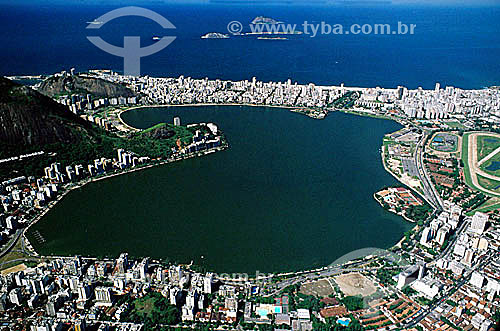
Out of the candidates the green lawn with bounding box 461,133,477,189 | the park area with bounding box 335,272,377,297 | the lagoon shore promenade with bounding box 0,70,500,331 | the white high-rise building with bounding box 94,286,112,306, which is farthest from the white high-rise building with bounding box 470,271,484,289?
the white high-rise building with bounding box 94,286,112,306

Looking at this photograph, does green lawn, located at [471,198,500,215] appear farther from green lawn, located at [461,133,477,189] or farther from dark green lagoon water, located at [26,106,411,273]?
dark green lagoon water, located at [26,106,411,273]

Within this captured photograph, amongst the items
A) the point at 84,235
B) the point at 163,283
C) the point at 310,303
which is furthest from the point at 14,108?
the point at 310,303

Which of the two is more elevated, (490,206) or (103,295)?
(490,206)

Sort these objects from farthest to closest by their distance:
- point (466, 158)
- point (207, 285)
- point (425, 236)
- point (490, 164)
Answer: point (466, 158) → point (490, 164) → point (425, 236) → point (207, 285)

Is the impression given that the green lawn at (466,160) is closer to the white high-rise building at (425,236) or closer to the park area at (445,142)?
the park area at (445,142)

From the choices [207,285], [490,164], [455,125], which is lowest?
[207,285]

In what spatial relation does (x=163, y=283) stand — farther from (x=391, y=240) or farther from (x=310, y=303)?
(x=391, y=240)

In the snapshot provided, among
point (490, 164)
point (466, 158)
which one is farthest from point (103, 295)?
point (490, 164)

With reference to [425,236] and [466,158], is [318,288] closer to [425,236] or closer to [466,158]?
[425,236]

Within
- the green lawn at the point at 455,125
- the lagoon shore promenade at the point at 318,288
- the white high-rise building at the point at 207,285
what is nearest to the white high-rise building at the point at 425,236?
the lagoon shore promenade at the point at 318,288
